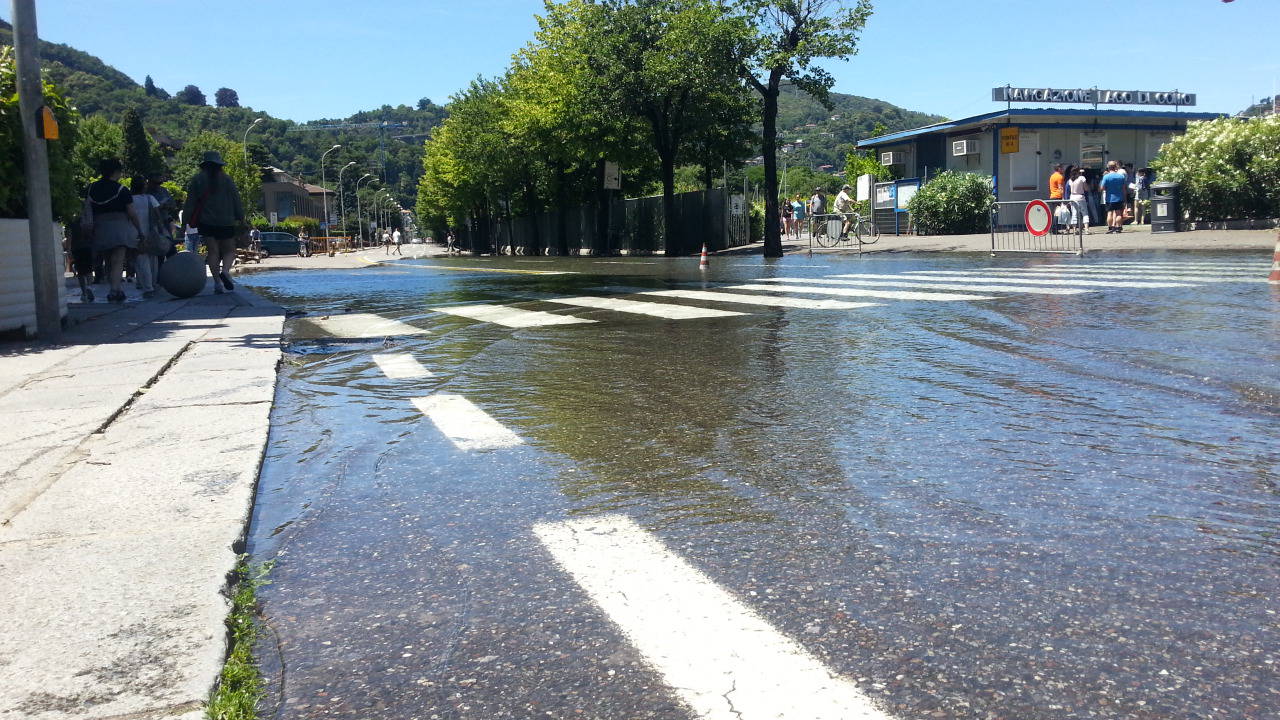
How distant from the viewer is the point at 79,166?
11.9 m

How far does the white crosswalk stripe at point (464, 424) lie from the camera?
4.48 meters

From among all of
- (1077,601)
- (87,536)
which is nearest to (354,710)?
(87,536)

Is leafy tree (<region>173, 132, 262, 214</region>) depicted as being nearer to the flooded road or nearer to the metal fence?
the metal fence

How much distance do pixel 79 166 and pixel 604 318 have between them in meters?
6.43

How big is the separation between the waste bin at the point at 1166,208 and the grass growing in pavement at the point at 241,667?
87.7 feet

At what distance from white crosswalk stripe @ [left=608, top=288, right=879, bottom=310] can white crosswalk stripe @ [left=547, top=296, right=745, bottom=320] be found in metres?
0.68

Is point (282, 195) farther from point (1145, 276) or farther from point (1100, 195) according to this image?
point (1145, 276)

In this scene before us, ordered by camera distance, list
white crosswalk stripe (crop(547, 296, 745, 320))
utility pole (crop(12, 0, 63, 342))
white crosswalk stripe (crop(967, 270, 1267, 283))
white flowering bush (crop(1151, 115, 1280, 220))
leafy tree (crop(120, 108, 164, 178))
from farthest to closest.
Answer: leafy tree (crop(120, 108, 164, 178)), white flowering bush (crop(1151, 115, 1280, 220)), white crosswalk stripe (crop(967, 270, 1267, 283)), white crosswalk stripe (crop(547, 296, 745, 320)), utility pole (crop(12, 0, 63, 342))

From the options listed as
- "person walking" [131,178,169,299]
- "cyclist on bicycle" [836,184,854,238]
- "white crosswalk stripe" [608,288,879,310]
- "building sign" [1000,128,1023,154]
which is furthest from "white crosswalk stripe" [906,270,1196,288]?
"building sign" [1000,128,1023,154]

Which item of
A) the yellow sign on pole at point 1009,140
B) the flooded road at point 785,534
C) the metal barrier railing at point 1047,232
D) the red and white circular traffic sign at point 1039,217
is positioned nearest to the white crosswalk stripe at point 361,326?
the flooded road at point 785,534

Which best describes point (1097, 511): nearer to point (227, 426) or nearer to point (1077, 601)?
point (1077, 601)

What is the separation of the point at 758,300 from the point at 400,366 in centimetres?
522

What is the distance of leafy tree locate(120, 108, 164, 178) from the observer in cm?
12912

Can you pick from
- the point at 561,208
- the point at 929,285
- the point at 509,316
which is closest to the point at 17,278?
the point at 509,316
